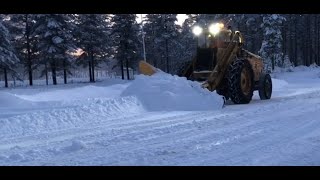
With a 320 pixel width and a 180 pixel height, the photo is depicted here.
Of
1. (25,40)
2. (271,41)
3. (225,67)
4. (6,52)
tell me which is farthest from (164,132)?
(271,41)

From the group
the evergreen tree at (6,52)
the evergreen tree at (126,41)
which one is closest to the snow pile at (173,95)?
the evergreen tree at (6,52)

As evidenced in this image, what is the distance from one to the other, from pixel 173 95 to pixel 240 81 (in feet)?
8.05

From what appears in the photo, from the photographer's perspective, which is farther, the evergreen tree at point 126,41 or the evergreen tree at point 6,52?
the evergreen tree at point 126,41

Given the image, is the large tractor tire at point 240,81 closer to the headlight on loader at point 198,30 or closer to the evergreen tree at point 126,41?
the headlight on loader at point 198,30

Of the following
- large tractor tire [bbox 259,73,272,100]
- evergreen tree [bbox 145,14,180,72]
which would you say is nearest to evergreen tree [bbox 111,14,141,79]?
evergreen tree [bbox 145,14,180,72]

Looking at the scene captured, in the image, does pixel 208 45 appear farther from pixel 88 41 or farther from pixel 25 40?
pixel 25 40

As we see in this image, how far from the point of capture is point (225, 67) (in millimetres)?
15578

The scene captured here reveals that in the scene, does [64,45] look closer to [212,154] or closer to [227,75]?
[227,75]

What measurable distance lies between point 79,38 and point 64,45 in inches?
249

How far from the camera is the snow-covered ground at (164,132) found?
675 cm

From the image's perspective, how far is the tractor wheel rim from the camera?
51.5ft

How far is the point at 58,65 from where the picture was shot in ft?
164

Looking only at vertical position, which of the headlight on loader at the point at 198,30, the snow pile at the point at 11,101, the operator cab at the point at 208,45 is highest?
the headlight on loader at the point at 198,30

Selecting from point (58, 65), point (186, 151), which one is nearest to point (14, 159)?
point (186, 151)
